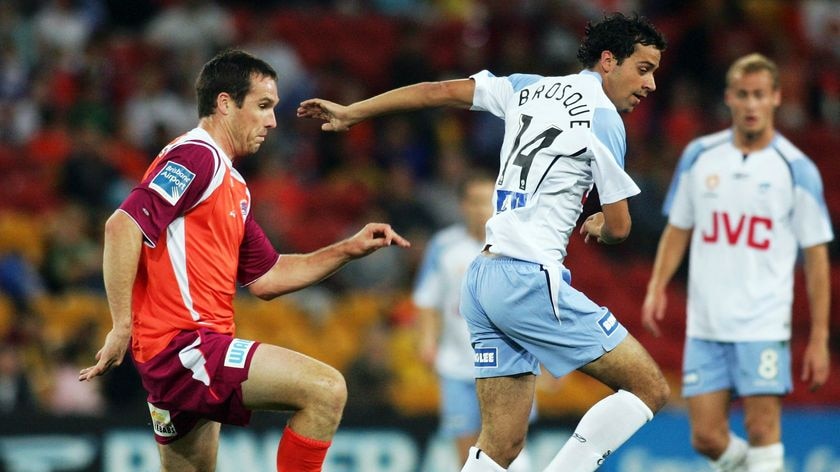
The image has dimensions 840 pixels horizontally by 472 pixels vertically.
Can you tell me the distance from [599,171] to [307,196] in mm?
7249

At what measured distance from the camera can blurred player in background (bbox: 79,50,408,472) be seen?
5211 mm

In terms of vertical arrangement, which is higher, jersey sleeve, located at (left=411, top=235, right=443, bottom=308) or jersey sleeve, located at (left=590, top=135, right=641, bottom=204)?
jersey sleeve, located at (left=590, top=135, right=641, bottom=204)

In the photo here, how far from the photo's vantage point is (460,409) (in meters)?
8.66

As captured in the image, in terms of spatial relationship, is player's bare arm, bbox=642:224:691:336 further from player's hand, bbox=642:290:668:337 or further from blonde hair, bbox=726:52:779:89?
blonde hair, bbox=726:52:779:89

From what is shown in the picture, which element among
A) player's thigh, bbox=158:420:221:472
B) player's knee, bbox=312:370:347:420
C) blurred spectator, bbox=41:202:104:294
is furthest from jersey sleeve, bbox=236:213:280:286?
blurred spectator, bbox=41:202:104:294

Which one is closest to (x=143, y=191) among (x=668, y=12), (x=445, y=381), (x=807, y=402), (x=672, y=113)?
(x=445, y=381)

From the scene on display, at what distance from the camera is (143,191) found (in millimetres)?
5223

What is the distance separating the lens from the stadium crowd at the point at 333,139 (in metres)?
10.3

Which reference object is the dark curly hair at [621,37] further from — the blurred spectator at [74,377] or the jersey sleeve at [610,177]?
the blurred spectator at [74,377]

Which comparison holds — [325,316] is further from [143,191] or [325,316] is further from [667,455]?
[143,191]

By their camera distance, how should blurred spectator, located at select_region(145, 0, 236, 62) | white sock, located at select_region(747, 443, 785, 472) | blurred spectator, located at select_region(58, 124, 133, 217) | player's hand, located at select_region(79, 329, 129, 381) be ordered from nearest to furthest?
player's hand, located at select_region(79, 329, 129, 381) → white sock, located at select_region(747, 443, 785, 472) → blurred spectator, located at select_region(58, 124, 133, 217) → blurred spectator, located at select_region(145, 0, 236, 62)

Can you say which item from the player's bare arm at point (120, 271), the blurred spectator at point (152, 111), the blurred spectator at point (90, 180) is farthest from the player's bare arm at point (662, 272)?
the blurred spectator at point (152, 111)

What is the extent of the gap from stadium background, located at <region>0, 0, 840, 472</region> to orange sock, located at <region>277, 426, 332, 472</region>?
3808mm

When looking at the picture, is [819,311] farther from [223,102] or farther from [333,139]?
[333,139]
